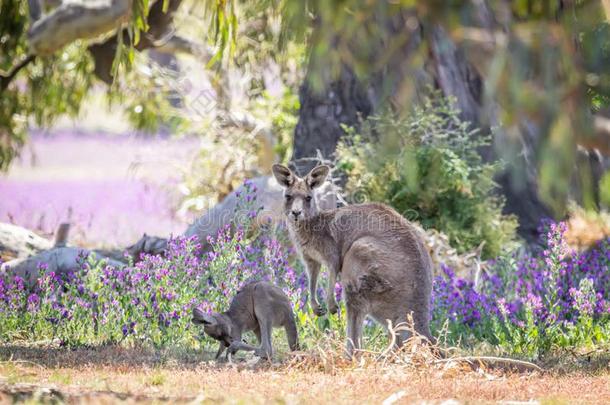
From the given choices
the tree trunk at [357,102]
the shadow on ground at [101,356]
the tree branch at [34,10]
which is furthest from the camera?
the tree trunk at [357,102]

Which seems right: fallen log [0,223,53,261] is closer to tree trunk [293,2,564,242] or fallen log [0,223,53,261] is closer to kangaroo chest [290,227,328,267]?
tree trunk [293,2,564,242]

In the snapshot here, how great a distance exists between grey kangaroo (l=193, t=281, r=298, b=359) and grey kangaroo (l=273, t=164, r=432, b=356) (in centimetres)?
44

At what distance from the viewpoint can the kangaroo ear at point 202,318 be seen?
8.14m

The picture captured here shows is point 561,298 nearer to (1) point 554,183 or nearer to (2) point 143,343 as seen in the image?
(2) point 143,343

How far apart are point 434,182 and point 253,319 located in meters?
4.92

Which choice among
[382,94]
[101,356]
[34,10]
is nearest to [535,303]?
[382,94]

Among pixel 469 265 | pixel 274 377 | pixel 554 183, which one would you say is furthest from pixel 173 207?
pixel 554 183

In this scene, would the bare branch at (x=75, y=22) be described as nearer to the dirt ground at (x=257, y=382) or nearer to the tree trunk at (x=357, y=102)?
the tree trunk at (x=357, y=102)

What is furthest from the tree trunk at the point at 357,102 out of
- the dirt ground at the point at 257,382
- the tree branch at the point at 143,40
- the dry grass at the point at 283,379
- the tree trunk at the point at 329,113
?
the dirt ground at the point at 257,382

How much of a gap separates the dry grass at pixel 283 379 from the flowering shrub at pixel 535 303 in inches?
47.0

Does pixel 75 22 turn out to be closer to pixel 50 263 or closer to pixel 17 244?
pixel 17 244

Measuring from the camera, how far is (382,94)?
21.7 feet

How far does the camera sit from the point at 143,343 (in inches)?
359

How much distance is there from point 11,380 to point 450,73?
34.5 ft
